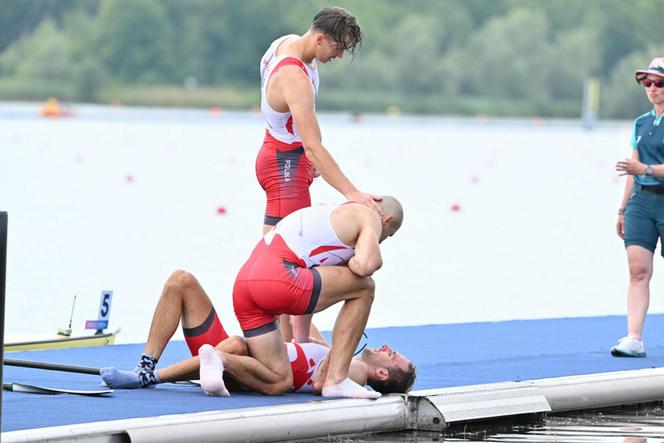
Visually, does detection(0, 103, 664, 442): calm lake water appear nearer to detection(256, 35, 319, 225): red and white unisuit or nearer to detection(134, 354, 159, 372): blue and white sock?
detection(134, 354, 159, 372): blue and white sock

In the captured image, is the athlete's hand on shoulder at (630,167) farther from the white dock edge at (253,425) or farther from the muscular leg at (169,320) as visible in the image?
the muscular leg at (169,320)

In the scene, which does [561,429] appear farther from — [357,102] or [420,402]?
[357,102]

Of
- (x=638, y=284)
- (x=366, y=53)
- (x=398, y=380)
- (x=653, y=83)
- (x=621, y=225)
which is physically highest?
(x=366, y=53)

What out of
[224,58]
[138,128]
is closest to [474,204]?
[138,128]

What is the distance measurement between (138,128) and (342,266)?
48564 mm

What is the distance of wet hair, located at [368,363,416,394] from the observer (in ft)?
21.6

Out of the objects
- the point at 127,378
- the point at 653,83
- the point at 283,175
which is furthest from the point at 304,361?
the point at 653,83

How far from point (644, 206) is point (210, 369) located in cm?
288

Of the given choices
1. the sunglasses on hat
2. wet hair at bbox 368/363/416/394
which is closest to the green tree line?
the sunglasses on hat

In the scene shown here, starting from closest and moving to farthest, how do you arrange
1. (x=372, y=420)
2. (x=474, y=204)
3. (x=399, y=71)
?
1. (x=372, y=420)
2. (x=474, y=204)
3. (x=399, y=71)

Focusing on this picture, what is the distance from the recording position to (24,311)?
1191cm

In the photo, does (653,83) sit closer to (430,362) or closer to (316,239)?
(430,362)

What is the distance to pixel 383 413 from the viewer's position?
6.37 metres

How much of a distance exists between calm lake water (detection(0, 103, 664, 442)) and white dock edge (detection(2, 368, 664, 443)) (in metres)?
0.10
